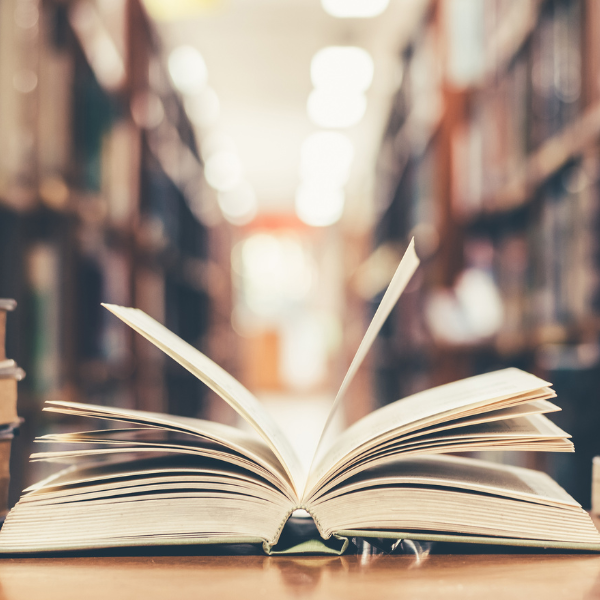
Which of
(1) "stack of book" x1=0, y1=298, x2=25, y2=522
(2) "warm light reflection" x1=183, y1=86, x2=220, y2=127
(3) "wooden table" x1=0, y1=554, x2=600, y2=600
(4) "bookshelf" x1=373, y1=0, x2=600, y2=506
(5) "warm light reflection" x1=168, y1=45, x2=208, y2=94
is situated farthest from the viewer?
(2) "warm light reflection" x1=183, y1=86, x2=220, y2=127

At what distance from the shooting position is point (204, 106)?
5.25 meters

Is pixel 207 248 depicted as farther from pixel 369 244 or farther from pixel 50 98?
pixel 50 98

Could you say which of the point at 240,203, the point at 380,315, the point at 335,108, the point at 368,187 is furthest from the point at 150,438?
the point at 240,203

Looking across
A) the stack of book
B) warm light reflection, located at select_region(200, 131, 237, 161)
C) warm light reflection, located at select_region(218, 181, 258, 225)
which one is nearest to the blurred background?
the stack of book

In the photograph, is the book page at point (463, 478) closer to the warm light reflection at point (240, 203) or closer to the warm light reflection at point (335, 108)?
the warm light reflection at point (335, 108)

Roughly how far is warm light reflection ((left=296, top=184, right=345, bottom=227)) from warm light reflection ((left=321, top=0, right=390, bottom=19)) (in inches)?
172

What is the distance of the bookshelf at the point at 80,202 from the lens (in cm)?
123

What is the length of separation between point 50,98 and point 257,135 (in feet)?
15.9

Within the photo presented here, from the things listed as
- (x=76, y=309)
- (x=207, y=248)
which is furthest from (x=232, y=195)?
(x=76, y=309)

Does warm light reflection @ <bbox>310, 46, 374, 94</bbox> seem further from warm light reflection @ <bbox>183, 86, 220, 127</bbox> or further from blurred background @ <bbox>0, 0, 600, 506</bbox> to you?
warm light reflection @ <bbox>183, 86, 220, 127</bbox>

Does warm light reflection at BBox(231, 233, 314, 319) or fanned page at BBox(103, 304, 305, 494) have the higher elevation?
warm light reflection at BBox(231, 233, 314, 319)

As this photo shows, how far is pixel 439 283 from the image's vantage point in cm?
224

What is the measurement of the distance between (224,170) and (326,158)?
53.1 inches

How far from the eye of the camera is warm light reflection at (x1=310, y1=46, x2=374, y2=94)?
411cm
